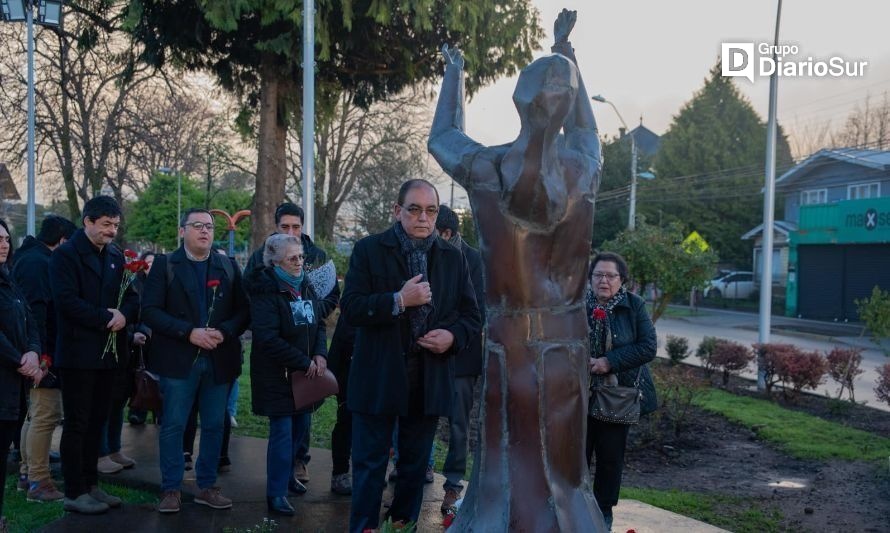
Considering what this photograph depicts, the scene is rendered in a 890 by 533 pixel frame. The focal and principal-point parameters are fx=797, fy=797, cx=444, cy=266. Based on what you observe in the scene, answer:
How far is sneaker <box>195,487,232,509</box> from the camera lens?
5.06 meters

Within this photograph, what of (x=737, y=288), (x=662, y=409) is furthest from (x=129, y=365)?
(x=737, y=288)

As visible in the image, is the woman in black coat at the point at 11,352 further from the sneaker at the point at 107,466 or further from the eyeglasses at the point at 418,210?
the eyeglasses at the point at 418,210

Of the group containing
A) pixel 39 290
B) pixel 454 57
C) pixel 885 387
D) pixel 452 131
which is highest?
pixel 454 57

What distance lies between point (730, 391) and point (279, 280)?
9094 millimetres

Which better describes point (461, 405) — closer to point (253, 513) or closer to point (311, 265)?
point (253, 513)

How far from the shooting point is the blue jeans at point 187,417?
16.1 ft

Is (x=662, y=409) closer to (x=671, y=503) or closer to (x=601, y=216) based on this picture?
(x=671, y=503)

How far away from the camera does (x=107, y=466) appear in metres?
5.84

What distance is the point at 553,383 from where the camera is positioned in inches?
113

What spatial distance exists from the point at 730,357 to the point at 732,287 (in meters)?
32.3

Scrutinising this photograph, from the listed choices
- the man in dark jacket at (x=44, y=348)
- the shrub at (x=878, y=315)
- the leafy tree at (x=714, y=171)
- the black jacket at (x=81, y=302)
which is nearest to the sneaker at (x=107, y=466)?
the man in dark jacket at (x=44, y=348)

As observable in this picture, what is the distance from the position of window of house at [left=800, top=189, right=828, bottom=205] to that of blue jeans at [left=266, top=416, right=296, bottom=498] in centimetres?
3628

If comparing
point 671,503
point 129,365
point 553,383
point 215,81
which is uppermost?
point 215,81

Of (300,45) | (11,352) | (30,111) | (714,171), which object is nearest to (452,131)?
(11,352)
